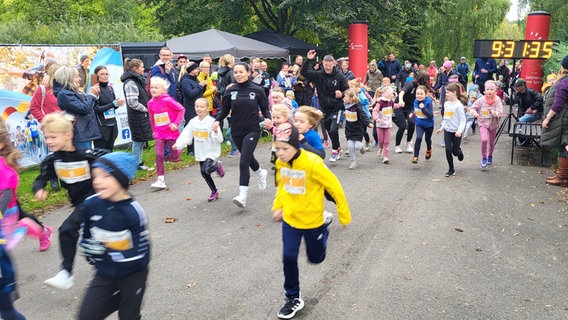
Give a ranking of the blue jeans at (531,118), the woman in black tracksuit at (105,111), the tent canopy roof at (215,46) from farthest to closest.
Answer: the tent canopy roof at (215,46)
the blue jeans at (531,118)
the woman in black tracksuit at (105,111)

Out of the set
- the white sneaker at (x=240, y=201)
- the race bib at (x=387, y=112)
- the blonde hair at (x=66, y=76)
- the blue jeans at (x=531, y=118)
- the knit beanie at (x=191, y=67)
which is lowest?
the white sneaker at (x=240, y=201)

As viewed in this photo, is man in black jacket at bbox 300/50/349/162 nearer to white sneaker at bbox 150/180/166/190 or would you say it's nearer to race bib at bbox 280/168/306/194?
white sneaker at bbox 150/180/166/190

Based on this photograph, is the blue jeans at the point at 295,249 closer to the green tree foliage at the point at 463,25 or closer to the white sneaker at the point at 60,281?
the white sneaker at the point at 60,281

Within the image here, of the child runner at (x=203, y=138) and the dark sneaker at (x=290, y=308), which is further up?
the child runner at (x=203, y=138)

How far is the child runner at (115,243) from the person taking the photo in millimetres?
3299

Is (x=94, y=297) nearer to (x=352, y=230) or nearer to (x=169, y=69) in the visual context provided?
(x=352, y=230)

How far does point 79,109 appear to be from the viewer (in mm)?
7305

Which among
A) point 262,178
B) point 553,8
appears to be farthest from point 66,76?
point 553,8

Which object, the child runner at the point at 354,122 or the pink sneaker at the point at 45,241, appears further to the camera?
the child runner at the point at 354,122

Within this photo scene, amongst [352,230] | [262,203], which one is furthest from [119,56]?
[352,230]

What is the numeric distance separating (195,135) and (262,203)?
1.50 meters

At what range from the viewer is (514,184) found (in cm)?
897

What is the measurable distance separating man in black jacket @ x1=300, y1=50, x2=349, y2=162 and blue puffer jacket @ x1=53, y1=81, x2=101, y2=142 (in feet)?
15.3

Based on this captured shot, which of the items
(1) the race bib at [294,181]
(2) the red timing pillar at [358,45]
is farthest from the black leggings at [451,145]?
(2) the red timing pillar at [358,45]
